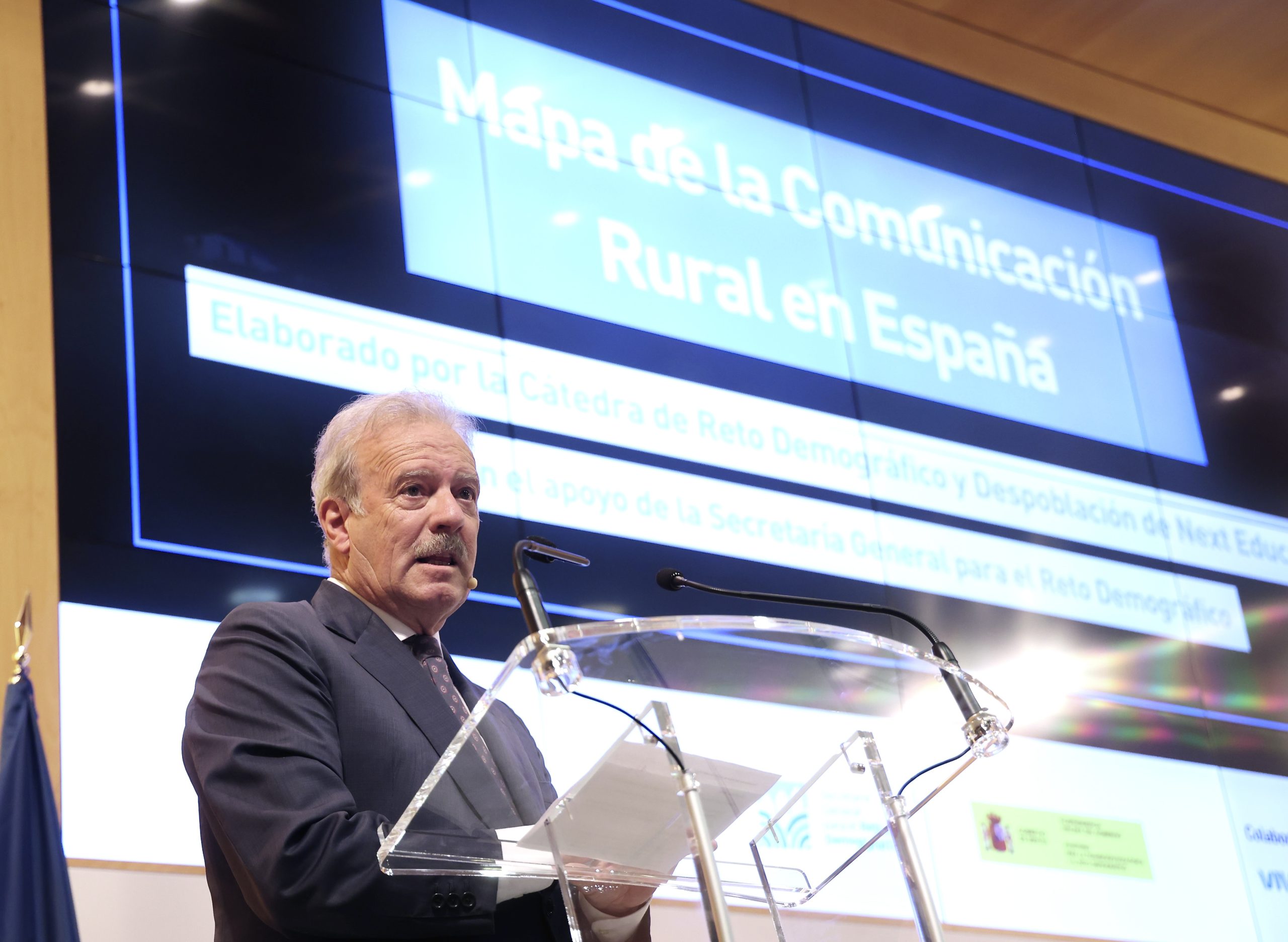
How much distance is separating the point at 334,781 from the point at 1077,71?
553 cm

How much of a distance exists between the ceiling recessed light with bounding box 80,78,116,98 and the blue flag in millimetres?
1696

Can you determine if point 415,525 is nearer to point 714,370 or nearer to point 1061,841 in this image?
point 714,370

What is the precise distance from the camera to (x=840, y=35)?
5.86 m

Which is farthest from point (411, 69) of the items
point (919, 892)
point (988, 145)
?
point (919, 892)

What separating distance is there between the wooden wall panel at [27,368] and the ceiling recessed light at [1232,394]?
432 cm

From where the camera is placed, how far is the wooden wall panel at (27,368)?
323 centimetres

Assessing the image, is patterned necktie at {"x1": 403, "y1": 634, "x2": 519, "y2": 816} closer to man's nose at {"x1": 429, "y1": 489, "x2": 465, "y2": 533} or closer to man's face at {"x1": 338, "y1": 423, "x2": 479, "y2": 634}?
man's face at {"x1": 338, "y1": 423, "x2": 479, "y2": 634}

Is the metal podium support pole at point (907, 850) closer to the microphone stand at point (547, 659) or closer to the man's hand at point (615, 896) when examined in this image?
the man's hand at point (615, 896)

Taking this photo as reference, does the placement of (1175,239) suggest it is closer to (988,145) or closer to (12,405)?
(988,145)

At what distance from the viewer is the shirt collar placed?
2.46m

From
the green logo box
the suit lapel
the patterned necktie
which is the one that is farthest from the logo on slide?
the suit lapel

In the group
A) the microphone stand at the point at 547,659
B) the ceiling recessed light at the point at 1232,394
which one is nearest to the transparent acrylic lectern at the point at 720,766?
the microphone stand at the point at 547,659

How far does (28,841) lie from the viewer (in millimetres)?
2727

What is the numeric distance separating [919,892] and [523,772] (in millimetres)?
504
